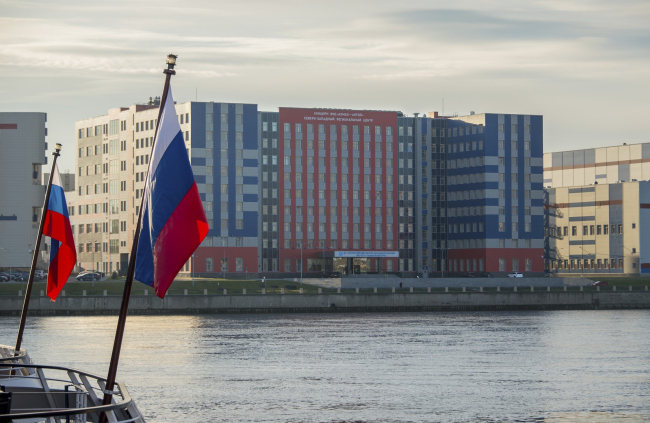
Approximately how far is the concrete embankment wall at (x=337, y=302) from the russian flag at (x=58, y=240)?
89526 mm

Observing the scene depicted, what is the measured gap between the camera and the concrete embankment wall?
Result: 128500mm

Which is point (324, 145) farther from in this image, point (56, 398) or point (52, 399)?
point (52, 399)

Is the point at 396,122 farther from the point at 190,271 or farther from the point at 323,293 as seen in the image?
the point at 323,293

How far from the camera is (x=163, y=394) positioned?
4950 centimetres

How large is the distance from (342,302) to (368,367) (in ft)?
248

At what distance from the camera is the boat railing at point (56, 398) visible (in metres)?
15.5

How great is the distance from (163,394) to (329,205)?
477ft

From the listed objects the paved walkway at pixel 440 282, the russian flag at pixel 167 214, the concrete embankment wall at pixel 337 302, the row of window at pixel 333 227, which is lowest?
the concrete embankment wall at pixel 337 302

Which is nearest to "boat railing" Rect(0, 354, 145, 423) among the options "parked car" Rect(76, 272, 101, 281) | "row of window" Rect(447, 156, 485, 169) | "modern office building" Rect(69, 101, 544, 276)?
"parked car" Rect(76, 272, 101, 281)

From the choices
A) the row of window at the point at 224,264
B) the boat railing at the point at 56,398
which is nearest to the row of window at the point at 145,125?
the row of window at the point at 224,264

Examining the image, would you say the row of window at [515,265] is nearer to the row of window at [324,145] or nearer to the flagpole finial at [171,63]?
the row of window at [324,145]

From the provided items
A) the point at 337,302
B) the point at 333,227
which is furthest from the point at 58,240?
the point at 333,227

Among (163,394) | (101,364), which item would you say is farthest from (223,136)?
(163,394)

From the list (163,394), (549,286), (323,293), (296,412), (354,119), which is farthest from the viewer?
(354,119)
